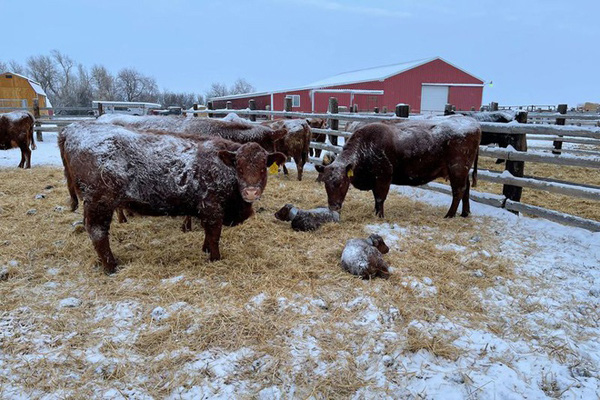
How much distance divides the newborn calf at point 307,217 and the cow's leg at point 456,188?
1873 mm

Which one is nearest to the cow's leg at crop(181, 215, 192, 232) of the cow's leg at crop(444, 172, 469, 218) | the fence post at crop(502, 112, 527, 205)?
the cow's leg at crop(444, 172, 469, 218)

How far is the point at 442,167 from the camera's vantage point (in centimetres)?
591

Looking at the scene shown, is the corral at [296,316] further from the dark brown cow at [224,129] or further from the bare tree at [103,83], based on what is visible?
the bare tree at [103,83]

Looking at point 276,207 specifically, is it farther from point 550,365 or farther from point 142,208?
point 550,365

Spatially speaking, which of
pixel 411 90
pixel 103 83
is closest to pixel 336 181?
pixel 411 90

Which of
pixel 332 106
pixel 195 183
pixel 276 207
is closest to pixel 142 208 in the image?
pixel 195 183

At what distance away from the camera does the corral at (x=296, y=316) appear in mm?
2406

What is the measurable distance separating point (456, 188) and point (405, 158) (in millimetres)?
950

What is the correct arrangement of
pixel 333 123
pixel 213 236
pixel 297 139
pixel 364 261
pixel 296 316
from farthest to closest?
pixel 333 123 → pixel 297 139 → pixel 213 236 → pixel 364 261 → pixel 296 316

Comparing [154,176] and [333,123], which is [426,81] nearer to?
[333,123]

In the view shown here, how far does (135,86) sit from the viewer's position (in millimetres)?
68312

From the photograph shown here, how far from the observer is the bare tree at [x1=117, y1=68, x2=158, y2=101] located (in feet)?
217

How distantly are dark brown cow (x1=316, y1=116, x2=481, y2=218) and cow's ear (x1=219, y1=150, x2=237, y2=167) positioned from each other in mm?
2035

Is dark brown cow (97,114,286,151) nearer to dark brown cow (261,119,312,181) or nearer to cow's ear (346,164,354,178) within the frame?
cow's ear (346,164,354,178)
